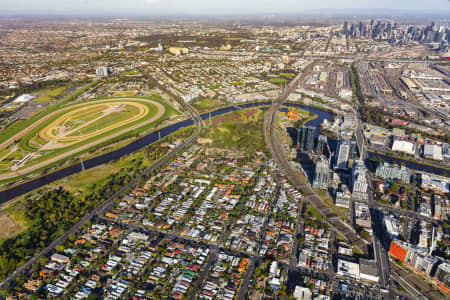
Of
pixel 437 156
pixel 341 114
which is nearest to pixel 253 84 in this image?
pixel 341 114

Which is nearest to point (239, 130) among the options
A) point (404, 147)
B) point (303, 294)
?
point (404, 147)

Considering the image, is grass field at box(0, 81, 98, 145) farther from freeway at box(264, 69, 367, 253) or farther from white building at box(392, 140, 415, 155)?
white building at box(392, 140, 415, 155)

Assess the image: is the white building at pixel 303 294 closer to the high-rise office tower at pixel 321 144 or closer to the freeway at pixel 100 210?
the freeway at pixel 100 210

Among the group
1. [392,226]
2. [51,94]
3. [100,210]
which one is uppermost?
[51,94]

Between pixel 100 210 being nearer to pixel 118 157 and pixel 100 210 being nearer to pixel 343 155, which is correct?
pixel 118 157

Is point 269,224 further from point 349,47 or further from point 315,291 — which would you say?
point 349,47

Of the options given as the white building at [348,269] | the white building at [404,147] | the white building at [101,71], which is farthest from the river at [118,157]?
the white building at [101,71]
